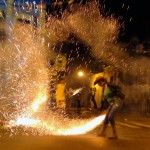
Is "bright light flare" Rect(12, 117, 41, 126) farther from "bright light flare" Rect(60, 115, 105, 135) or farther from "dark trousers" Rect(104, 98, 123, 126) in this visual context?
"dark trousers" Rect(104, 98, 123, 126)

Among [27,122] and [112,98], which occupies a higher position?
[112,98]

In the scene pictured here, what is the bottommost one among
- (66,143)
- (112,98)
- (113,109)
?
(66,143)

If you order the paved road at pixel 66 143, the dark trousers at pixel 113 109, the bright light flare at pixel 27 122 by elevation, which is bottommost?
the paved road at pixel 66 143

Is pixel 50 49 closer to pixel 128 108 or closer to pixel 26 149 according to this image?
pixel 128 108

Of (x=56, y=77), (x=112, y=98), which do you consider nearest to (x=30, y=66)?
(x=56, y=77)

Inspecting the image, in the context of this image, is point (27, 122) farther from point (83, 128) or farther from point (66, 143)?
point (66, 143)

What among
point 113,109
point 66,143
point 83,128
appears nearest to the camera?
point 66,143

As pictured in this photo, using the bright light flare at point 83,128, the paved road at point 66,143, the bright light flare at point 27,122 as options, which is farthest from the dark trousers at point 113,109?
the bright light flare at point 27,122

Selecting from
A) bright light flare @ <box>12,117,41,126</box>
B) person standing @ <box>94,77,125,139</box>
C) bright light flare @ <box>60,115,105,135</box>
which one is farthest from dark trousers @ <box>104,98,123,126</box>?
bright light flare @ <box>12,117,41,126</box>

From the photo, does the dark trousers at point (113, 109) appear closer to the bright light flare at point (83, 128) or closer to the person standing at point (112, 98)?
the person standing at point (112, 98)

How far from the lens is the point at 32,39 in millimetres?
20656

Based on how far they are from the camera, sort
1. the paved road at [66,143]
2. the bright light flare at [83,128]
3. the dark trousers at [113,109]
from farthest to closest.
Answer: the bright light flare at [83,128]
the dark trousers at [113,109]
the paved road at [66,143]

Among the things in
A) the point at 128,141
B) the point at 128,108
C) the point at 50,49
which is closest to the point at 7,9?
the point at 50,49

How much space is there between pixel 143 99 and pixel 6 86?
28.4 feet
